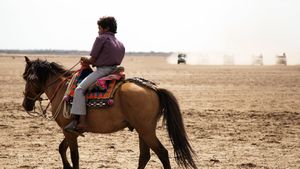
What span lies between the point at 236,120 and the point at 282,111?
8.89ft

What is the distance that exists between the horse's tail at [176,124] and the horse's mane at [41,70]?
6.21 feet

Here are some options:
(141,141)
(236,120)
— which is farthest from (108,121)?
(236,120)

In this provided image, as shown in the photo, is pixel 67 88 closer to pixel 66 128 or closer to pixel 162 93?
pixel 66 128

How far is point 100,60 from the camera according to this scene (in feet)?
24.1

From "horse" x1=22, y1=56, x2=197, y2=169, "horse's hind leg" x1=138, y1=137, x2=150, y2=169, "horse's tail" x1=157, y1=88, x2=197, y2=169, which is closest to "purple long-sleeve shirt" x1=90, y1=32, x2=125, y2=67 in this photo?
"horse" x1=22, y1=56, x2=197, y2=169

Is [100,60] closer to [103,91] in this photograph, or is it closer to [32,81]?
[103,91]

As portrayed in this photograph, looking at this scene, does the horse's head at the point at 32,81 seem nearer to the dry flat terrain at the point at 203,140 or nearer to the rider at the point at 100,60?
the rider at the point at 100,60

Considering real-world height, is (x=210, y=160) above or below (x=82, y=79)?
below

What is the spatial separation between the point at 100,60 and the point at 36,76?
1.45m

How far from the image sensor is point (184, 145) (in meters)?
7.33

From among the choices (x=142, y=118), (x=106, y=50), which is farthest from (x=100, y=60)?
(x=142, y=118)

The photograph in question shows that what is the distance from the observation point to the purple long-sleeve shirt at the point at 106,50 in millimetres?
7234

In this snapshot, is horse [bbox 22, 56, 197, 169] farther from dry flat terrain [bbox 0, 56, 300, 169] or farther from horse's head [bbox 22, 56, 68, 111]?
dry flat terrain [bbox 0, 56, 300, 169]

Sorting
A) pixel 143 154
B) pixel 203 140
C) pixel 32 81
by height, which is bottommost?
pixel 203 140
